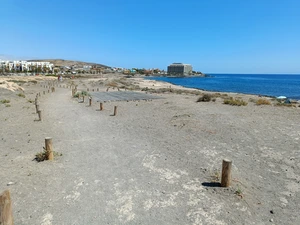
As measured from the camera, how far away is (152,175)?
20.9 feet

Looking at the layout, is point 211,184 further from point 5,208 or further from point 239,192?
point 5,208

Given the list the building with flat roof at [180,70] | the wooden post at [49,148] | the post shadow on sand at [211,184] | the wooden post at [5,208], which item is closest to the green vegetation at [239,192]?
the post shadow on sand at [211,184]

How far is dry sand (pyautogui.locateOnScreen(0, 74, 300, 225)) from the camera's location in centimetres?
465

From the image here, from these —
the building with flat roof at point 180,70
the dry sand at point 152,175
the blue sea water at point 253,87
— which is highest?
the building with flat roof at point 180,70

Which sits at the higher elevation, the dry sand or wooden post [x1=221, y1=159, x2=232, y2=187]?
wooden post [x1=221, y1=159, x2=232, y2=187]

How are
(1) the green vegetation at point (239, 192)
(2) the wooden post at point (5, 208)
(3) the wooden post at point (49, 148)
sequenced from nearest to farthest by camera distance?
(2) the wooden post at point (5, 208)
(1) the green vegetation at point (239, 192)
(3) the wooden post at point (49, 148)

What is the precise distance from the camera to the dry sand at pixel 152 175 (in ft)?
15.3

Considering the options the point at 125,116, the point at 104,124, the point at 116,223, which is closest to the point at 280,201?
the point at 116,223

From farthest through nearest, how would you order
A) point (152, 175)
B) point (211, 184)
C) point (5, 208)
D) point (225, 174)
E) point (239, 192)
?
point (152, 175) < point (211, 184) < point (225, 174) < point (239, 192) < point (5, 208)

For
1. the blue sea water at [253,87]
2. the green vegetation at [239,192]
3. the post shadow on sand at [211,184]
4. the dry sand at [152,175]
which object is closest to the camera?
the dry sand at [152,175]

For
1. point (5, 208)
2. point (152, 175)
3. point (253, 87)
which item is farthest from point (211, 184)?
point (253, 87)

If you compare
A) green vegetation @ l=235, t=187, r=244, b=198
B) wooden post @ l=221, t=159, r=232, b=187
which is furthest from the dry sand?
wooden post @ l=221, t=159, r=232, b=187

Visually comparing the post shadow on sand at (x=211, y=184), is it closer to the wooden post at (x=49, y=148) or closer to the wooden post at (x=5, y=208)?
the wooden post at (x=5, y=208)

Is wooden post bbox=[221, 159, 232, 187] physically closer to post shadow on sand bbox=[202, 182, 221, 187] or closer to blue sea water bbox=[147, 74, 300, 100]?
post shadow on sand bbox=[202, 182, 221, 187]
